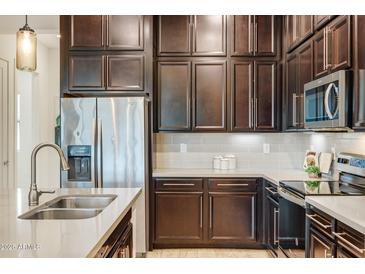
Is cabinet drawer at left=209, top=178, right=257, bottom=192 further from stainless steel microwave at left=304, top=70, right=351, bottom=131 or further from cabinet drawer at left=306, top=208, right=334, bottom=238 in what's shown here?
cabinet drawer at left=306, top=208, right=334, bottom=238

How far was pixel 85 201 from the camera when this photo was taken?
237cm

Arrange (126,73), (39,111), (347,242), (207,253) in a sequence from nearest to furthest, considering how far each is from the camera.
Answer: (347,242) < (207,253) < (126,73) < (39,111)

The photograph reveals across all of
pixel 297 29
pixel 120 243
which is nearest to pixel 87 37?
pixel 297 29

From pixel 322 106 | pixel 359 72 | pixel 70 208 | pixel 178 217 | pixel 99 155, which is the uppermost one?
pixel 359 72

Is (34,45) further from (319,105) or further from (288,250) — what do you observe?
(288,250)

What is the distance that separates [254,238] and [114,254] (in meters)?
2.42

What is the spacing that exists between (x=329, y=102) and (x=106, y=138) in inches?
82.9

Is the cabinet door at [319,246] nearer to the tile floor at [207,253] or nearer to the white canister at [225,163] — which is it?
the tile floor at [207,253]

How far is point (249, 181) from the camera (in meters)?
3.88

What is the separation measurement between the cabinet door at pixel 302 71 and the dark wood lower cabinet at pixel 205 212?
90cm

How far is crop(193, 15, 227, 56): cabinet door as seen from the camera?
13.3 ft

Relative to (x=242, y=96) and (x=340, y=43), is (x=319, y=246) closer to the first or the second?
(x=340, y=43)

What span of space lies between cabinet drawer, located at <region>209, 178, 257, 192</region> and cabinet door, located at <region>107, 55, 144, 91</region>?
A: 130 cm

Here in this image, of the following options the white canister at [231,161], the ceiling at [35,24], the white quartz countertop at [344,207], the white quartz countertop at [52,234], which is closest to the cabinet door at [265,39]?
the white canister at [231,161]
